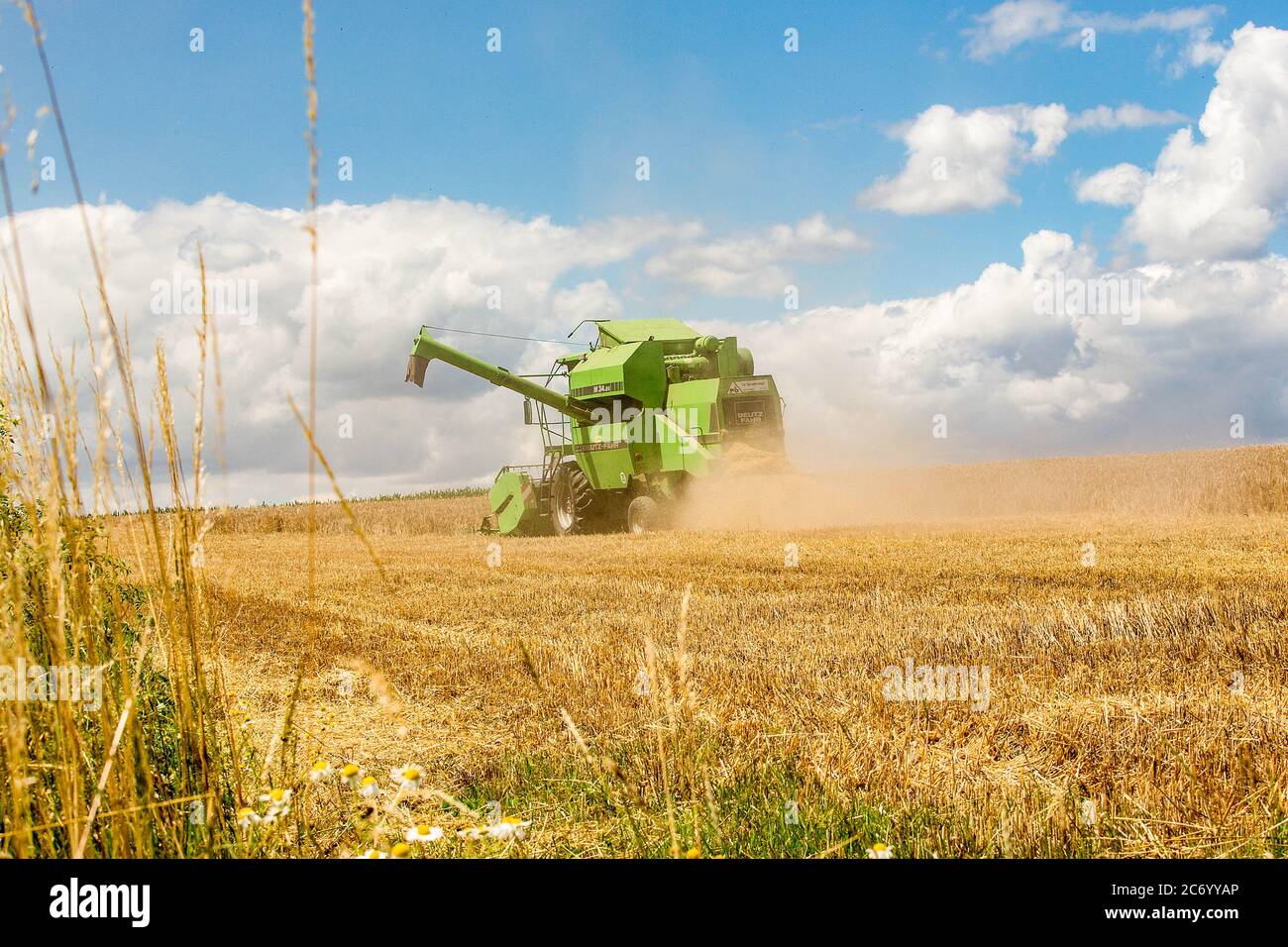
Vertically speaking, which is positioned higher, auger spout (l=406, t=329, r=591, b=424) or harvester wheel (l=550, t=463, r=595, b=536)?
auger spout (l=406, t=329, r=591, b=424)

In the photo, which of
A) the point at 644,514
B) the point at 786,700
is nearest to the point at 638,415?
the point at 644,514

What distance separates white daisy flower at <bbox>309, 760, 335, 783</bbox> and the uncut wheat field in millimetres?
48

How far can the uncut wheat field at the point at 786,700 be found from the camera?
290cm

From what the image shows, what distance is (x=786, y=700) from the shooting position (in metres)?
4.55

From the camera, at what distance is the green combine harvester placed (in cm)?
1714

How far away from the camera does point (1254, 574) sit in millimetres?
8625

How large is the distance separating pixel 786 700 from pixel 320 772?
234cm

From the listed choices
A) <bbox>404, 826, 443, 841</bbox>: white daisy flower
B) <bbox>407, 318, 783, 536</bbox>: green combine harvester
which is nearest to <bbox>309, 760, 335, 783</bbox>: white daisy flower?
<bbox>404, 826, 443, 841</bbox>: white daisy flower

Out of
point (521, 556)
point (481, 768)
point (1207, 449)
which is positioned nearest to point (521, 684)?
point (481, 768)

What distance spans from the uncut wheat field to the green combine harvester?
532 cm

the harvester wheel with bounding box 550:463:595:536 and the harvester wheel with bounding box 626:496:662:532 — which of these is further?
the harvester wheel with bounding box 550:463:595:536

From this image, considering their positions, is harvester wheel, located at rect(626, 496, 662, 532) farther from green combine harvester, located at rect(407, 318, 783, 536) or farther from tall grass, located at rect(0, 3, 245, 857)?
tall grass, located at rect(0, 3, 245, 857)

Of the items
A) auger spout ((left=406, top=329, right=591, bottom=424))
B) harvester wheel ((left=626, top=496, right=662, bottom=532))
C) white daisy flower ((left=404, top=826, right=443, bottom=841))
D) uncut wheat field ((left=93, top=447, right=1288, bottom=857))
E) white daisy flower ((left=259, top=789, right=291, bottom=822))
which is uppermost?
auger spout ((left=406, top=329, right=591, bottom=424))
